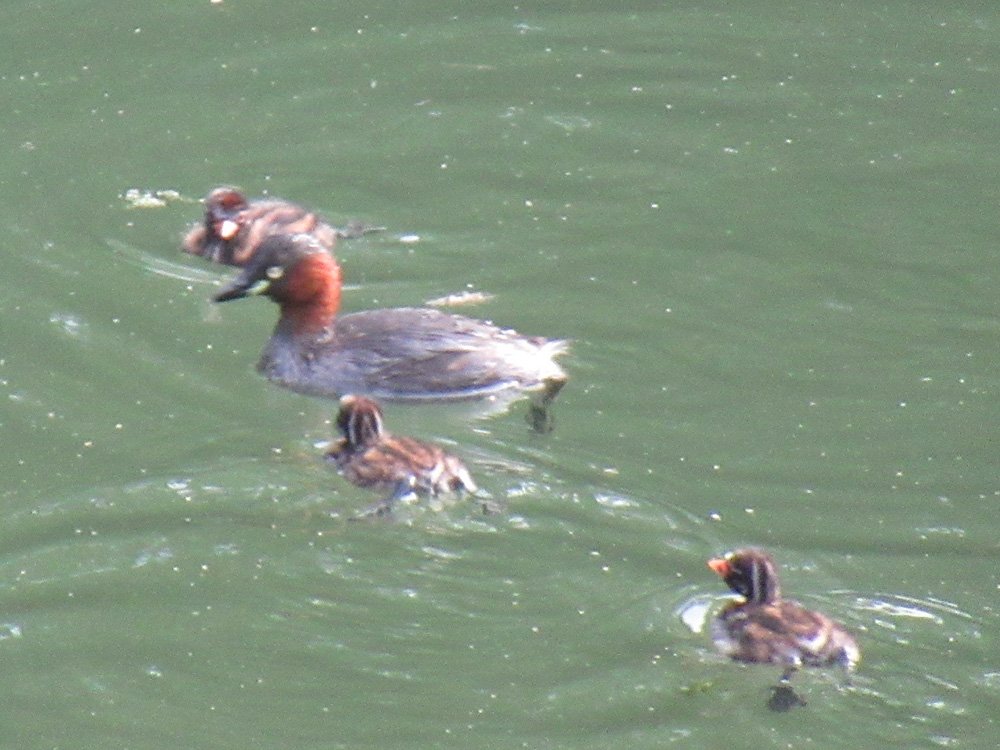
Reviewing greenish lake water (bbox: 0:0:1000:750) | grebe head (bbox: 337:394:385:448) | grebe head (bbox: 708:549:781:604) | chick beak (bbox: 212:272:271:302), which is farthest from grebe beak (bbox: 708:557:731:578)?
chick beak (bbox: 212:272:271:302)

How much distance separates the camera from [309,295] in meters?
8.34

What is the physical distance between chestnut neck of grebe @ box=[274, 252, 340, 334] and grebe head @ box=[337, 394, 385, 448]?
0.96 metres

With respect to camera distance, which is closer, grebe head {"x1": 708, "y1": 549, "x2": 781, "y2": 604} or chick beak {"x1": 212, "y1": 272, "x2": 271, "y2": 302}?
grebe head {"x1": 708, "y1": 549, "x2": 781, "y2": 604}

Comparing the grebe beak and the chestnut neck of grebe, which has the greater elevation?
the chestnut neck of grebe

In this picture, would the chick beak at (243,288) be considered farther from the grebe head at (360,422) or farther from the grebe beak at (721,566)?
the grebe beak at (721,566)

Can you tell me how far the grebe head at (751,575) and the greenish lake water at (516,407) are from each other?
186 millimetres

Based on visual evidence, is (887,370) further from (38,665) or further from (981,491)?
(38,665)

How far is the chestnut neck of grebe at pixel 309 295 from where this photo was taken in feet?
27.0

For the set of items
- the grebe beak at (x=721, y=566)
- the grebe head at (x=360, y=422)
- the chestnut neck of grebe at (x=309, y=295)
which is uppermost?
the chestnut neck of grebe at (x=309, y=295)

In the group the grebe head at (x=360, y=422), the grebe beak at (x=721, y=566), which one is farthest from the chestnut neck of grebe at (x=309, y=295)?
the grebe beak at (x=721, y=566)

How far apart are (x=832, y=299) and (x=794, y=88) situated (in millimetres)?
2631

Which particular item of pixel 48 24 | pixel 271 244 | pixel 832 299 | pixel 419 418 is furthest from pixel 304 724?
pixel 48 24

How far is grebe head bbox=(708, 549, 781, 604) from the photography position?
6090 mm

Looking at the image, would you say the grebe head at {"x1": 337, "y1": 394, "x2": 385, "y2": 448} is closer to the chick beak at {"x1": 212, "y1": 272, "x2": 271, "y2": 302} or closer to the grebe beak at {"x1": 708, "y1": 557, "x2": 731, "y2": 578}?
the chick beak at {"x1": 212, "y1": 272, "x2": 271, "y2": 302}
